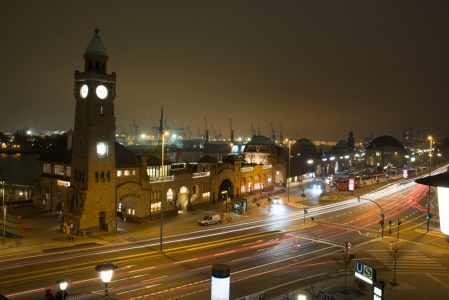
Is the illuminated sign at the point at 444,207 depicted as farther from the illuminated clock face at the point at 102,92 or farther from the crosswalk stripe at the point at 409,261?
the illuminated clock face at the point at 102,92

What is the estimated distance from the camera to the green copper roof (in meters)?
50.6

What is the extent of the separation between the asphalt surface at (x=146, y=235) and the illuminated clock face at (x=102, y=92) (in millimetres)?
18394

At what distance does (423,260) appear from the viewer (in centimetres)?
4041

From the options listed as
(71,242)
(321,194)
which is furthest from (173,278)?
(321,194)

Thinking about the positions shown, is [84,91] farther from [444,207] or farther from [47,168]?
[444,207]

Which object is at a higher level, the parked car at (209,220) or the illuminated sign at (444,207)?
the illuminated sign at (444,207)

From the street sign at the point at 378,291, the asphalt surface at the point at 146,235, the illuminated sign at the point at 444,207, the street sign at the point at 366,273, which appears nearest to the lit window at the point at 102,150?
the asphalt surface at the point at 146,235

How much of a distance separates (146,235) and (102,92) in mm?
20053

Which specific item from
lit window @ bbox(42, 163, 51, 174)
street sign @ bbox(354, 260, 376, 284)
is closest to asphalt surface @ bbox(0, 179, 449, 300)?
street sign @ bbox(354, 260, 376, 284)

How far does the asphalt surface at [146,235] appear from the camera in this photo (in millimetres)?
30656

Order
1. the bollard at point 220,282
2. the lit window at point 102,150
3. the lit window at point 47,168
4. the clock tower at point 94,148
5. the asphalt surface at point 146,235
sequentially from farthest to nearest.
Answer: the lit window at point 47,168 < the lit window at point 102,150 < the clock tower at point 94,148 < the asphalt surface at point 146,235 < the bollard at point 220,282

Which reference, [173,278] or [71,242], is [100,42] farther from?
[173,278]

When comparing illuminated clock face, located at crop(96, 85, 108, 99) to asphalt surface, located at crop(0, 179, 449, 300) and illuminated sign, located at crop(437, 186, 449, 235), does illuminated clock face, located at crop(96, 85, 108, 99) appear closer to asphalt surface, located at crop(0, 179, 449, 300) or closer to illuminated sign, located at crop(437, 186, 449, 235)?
asphalt surface, located at crop(0, 179, 449, 300)

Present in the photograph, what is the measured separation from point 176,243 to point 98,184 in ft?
45.3
